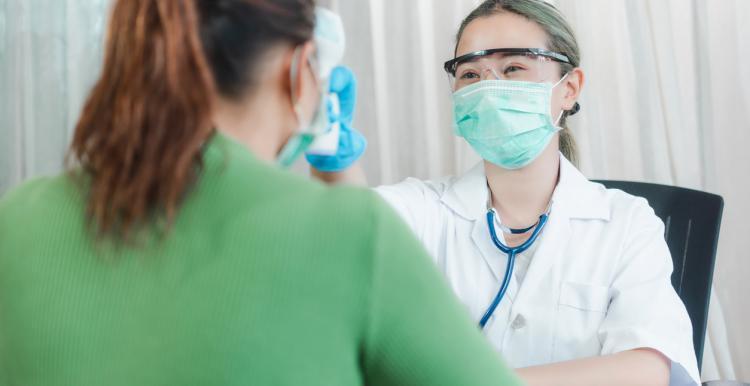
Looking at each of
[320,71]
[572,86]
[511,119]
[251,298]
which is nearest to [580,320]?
[511,119]

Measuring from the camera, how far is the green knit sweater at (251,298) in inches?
25.3

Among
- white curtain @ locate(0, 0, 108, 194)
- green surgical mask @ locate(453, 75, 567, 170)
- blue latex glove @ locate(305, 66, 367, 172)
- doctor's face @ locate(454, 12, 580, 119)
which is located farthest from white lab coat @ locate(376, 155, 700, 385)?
white curtain @ locate(0, 0, 108, 194)

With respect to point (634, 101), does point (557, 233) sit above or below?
below

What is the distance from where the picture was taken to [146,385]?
0.65 metres

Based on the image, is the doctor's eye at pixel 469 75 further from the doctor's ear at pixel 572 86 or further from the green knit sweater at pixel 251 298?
the green knit sweater at pixel 251 298

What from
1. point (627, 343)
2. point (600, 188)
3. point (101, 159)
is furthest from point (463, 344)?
point (600, 188)

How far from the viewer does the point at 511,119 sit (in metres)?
1.66

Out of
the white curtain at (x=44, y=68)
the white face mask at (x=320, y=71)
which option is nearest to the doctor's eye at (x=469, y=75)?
the white face mask at (x=320, y=71)

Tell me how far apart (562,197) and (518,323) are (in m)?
0.32

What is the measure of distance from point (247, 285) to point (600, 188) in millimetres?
1239

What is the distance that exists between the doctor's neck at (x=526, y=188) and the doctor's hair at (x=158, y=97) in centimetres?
106

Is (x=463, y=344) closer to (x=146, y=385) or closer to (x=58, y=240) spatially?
(x=146, y=385)

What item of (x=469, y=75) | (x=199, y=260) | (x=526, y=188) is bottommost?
(x=526, y=188)

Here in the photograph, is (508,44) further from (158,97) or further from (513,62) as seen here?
(158,97)
